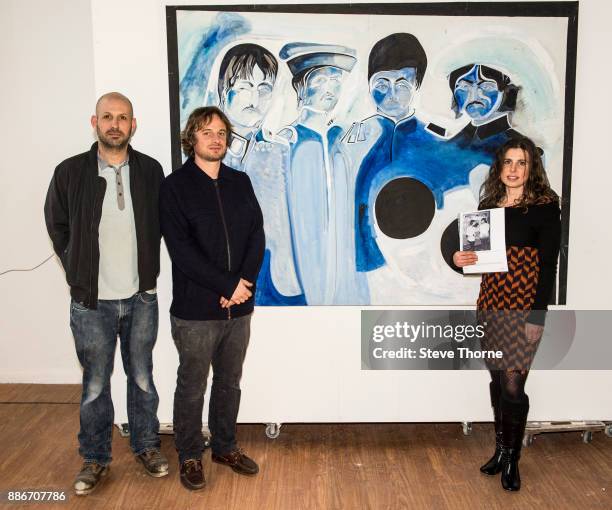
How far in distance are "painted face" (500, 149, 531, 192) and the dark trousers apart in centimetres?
127

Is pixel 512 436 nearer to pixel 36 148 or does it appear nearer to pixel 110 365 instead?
pixel 110 365

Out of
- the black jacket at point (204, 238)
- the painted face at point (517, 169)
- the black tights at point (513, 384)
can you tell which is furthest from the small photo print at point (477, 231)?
the black jacket at point (204, 238)

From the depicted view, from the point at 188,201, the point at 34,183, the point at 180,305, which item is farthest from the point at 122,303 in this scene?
the point at 34,183

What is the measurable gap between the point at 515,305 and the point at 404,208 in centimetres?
77

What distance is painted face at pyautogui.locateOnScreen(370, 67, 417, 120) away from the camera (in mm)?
2916

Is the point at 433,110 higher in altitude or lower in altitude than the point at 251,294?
higher

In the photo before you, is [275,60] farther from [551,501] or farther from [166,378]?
[551,501]

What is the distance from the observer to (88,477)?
101 inches

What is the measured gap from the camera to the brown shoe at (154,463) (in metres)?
2.68

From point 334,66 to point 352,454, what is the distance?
1.89 metres

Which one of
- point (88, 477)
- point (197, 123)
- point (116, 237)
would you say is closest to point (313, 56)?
point (197, 123)

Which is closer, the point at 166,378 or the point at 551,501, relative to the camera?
the point at 551,501

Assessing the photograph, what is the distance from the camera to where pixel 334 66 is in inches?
114

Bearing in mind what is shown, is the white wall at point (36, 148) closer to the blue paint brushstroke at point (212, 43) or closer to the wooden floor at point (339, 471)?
the wooden floor at point (339, 471)
